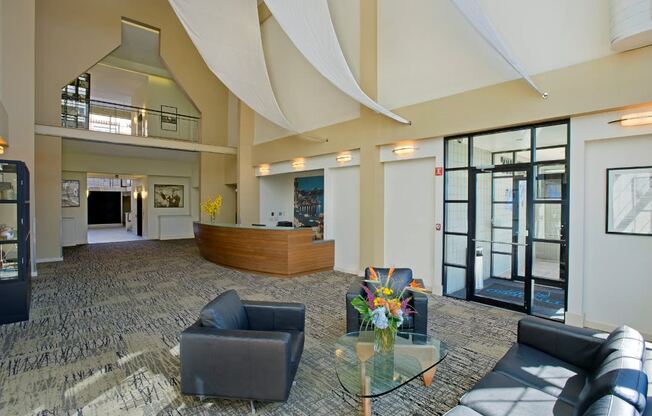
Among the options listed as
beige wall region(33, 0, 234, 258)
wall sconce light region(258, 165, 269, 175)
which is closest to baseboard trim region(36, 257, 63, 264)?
beige wall region(33, 0, 234, 258)

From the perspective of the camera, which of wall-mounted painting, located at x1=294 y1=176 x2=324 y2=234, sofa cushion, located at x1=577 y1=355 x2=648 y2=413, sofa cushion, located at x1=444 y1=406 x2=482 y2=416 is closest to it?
sofa cushion, located at x1=577 y1=355 x2=648 y2=413

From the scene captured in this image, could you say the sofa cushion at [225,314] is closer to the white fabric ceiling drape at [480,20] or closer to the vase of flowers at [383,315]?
the vase of flowers at [383,315]

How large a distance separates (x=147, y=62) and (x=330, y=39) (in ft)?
31.4

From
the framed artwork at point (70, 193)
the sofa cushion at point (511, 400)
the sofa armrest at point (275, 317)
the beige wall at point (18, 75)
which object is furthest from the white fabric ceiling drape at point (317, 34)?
the framed artwork at point (70, 193)

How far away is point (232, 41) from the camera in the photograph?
247 inches

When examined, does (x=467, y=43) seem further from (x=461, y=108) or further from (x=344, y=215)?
(x=344, y=215)

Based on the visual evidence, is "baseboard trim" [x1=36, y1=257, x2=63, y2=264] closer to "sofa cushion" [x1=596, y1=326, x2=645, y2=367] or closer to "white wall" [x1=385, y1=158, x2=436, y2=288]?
"white wall" [x1=385, y1=158, x2=436, y2=288]

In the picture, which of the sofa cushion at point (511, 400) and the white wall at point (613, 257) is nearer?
the sofa cushion at point (511, 400)

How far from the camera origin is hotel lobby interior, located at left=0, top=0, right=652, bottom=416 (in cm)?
234

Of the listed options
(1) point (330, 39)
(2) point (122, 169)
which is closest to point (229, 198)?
(2) point (122, 169)

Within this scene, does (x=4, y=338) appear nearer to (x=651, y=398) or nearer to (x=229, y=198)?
(x=651, y=398)

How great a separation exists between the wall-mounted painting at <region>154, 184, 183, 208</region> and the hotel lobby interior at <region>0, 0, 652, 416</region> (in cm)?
406

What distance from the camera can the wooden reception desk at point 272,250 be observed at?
653cm

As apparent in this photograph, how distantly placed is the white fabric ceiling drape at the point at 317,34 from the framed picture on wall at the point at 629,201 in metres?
2.98
